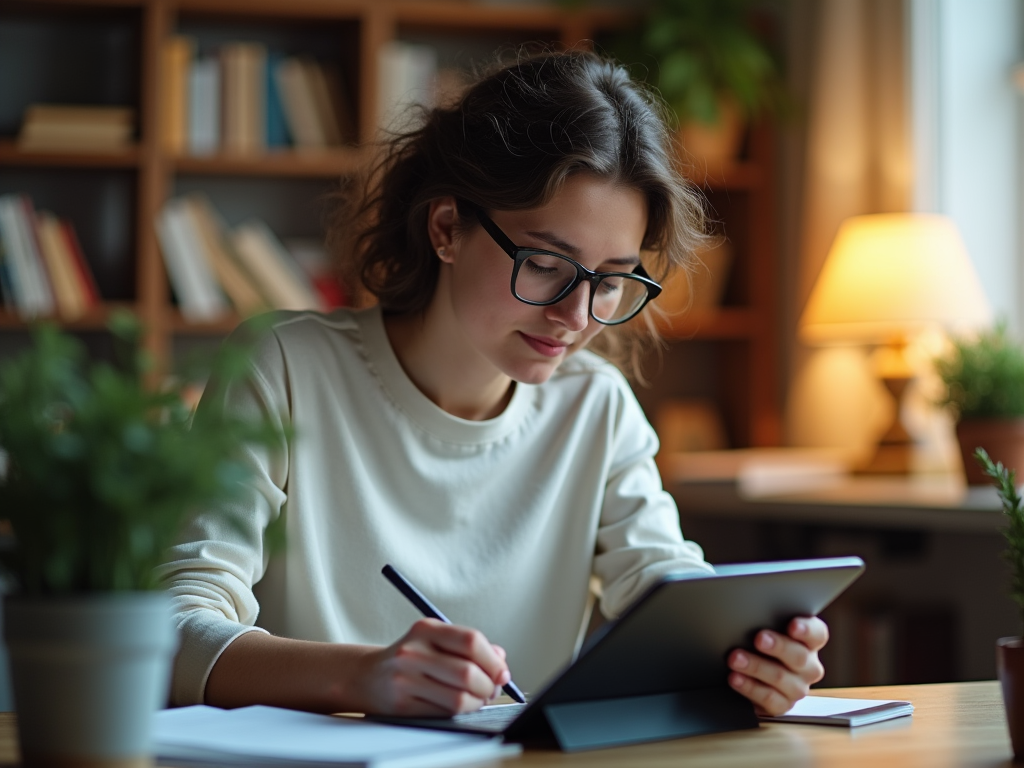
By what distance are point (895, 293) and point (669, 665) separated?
1911 millimetres

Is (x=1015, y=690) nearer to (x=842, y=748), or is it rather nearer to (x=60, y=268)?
(x=842, y=748)

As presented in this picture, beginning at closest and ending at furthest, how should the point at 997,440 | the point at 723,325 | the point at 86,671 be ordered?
the point at 86,671
the point at 997,440
the point at 723,325

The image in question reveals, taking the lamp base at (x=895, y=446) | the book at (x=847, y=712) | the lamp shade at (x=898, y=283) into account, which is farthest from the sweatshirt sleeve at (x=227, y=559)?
the lamp base at (x=895, y=446)

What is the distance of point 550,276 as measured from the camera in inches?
53.4

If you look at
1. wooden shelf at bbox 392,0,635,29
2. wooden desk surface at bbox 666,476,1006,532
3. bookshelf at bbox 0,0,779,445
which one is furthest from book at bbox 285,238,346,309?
wooden desk surface at bbox 666,476,1006,532

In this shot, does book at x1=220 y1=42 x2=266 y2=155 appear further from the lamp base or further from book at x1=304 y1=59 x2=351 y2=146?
the lamp base

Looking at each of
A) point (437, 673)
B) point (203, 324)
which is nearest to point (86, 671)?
point (437, 673)

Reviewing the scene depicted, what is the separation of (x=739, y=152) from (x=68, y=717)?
3.32m

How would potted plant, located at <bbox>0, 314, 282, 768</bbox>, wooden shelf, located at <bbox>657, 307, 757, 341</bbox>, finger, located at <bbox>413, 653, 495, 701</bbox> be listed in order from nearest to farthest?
potted plant, located at <bbox>0, 314, 282, 768</bbox>, finger, located at <bbox>413, 653, 495, 701</bbox>, wooden shelf, located at <bbox>657, 307, 757, 341</bbox>

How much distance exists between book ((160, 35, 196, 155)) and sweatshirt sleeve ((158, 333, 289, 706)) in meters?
2.10

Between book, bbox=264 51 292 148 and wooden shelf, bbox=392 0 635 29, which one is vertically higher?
A: wooden shelf, bbox=392 0 635 29

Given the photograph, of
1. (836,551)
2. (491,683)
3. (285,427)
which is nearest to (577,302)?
(491,683)

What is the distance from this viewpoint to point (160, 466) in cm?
66

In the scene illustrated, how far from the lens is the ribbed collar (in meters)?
1.49
